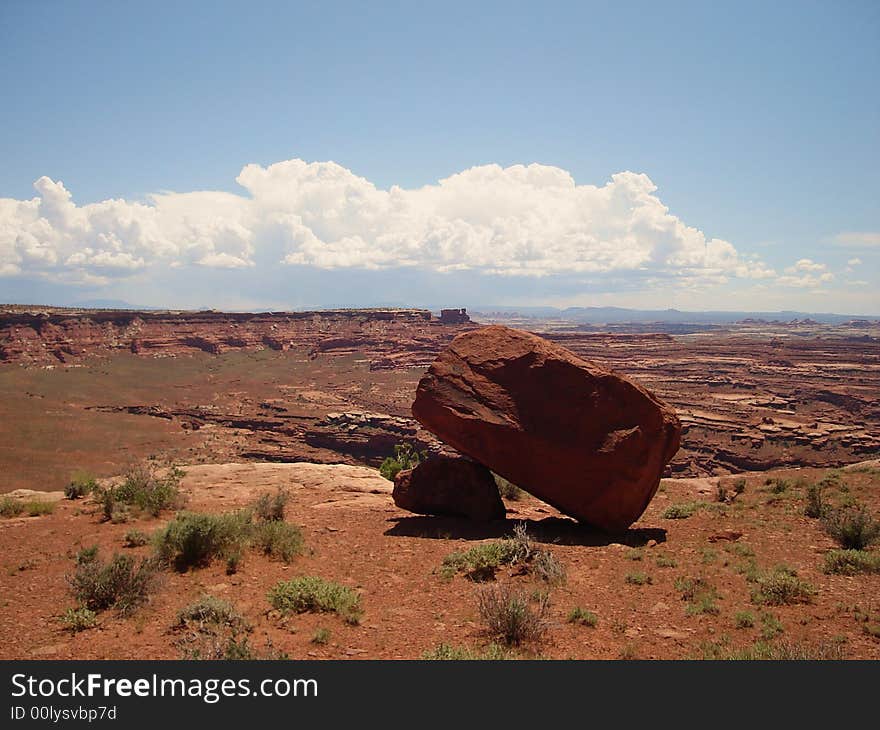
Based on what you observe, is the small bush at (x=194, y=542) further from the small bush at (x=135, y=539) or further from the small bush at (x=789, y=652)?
the small bush at (x=789, y=652)

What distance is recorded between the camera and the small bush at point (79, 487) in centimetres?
1602

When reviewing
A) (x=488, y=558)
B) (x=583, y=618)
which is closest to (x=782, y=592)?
(x=583, y=618)

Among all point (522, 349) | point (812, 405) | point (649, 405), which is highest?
point (522, 349)

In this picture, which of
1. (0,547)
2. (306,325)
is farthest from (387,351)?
(0,547)

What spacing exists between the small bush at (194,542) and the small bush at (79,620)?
7.51ft

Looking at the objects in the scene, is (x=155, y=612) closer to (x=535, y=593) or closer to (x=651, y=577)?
(x=535, y=593)

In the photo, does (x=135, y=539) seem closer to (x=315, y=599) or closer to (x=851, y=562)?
(x=315, y=599)

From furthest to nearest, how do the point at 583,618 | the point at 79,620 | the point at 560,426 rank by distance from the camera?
the point at 560,426
the point at 583,618
the point at 79,620

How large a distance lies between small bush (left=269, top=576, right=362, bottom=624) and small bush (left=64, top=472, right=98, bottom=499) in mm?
10932

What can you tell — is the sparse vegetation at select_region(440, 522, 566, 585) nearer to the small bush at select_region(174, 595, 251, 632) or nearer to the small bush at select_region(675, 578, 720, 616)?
the small bush at select_region(675, 578, 720, 616)

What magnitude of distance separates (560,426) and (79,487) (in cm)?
1481

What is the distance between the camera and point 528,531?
13250 mm
